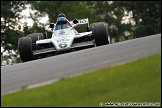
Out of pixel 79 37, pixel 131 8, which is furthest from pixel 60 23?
pixel 131 8

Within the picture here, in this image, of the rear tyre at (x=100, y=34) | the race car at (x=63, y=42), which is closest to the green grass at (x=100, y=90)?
the race car at (x=63, y=42)

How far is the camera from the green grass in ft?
23.2

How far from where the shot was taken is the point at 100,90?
7668mm

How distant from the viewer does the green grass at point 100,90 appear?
7074mm

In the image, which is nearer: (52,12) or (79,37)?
(79,37)

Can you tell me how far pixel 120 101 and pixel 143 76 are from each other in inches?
56.6

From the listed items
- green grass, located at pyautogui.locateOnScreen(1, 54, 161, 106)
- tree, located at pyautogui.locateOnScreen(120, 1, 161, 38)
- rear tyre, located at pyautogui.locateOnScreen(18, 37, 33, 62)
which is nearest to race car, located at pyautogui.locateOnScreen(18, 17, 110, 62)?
rear tyre, located at pyautogui.locateOnScreen(18, 37, 33, 62)

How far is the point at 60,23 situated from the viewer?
79.7 feet

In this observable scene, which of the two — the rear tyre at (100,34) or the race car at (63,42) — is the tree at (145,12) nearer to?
the race car at (63,42)

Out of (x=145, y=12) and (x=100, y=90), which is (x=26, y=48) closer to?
(x=100, y=90)

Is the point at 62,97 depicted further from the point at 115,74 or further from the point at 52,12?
the point at 52,12

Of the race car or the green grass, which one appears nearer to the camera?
the green grass

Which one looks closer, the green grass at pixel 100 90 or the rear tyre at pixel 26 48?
the green grass at pixel 100 90

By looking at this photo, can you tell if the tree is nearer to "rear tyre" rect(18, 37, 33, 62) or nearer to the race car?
the race car
